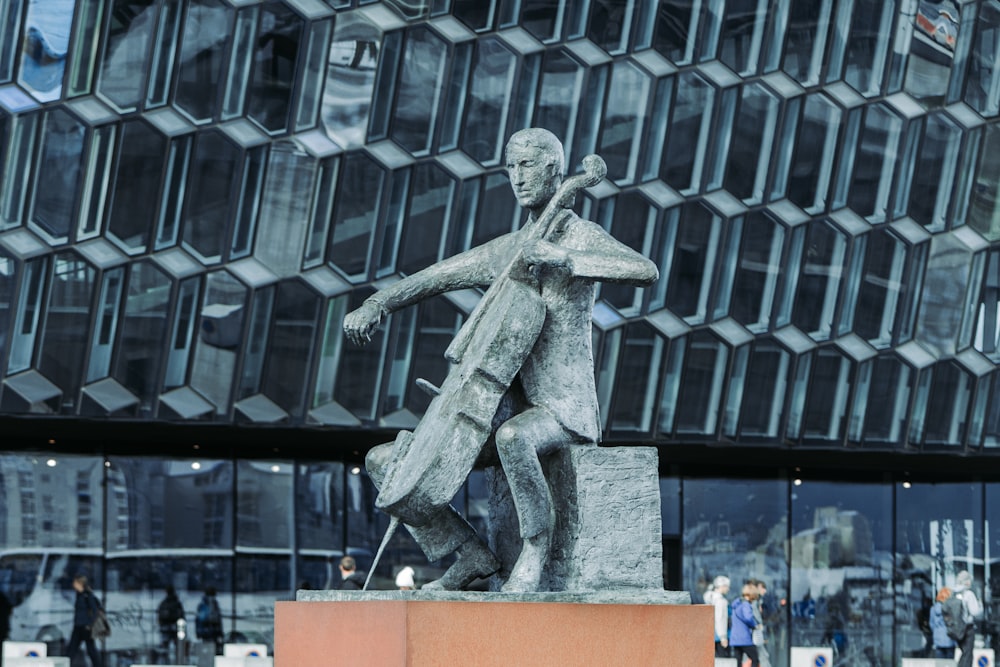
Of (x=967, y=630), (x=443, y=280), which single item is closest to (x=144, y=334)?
(x=967, y=630)

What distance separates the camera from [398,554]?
977 inches

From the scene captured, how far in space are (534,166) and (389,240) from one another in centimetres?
1617

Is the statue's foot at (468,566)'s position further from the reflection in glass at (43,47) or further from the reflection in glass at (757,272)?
the reflection in glass at (757,272)

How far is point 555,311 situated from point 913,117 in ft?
60.8

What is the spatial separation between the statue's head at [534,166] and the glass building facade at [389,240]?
1573 centimetres

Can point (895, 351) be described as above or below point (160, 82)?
below

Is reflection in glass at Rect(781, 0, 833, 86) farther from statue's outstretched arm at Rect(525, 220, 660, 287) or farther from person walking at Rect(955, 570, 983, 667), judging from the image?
statue's outstretched arm at Rect(525, 220, 660, 287)

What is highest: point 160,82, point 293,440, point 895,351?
point 160,82

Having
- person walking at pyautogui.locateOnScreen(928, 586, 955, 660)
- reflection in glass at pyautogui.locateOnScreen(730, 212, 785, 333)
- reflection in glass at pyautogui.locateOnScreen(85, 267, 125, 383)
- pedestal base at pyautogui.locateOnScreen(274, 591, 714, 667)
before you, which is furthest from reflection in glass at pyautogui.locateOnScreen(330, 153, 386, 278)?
pedestal base at pyautogui.locateOnScreen(274, 591, 714, 667)

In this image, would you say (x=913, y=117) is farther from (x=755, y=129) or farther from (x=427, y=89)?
(x=427, y=89)

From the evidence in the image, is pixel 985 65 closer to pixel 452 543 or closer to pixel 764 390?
pixel 764 390

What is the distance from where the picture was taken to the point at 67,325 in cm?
2170

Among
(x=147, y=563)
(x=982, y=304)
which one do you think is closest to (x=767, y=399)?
(x=982, y=304)

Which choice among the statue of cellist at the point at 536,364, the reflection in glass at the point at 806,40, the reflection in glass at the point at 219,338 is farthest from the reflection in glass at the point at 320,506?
the statue of cellist at the point at 536,364
